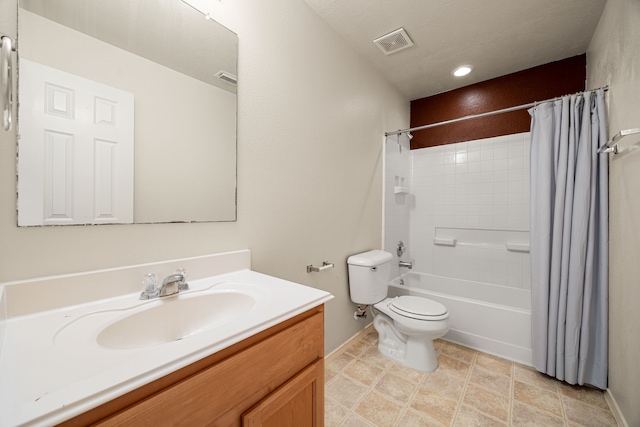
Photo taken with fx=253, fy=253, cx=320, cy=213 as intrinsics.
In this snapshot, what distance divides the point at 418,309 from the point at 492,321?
66cm

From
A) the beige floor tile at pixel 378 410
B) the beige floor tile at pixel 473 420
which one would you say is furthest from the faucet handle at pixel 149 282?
the beige floor tile at pixel 473 420

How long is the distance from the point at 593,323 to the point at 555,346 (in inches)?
10.1

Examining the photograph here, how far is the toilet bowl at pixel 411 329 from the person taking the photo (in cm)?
167

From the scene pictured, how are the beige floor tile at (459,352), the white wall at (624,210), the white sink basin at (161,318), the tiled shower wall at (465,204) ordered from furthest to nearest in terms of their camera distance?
the tiled shower wall at (465,204), the beige floor tile at (459,352), the white wall at (624,210), the white sink basin at (161,318)

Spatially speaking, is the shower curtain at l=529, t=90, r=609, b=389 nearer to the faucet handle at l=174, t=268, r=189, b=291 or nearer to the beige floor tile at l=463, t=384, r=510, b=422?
the beige floor tile at l=463, t=384, r=510, b=422

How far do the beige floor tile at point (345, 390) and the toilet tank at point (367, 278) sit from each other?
1.73 feet

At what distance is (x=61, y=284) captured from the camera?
78cm

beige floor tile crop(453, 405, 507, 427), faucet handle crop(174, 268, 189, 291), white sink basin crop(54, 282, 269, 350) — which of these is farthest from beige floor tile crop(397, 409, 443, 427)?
faucet handle crop(174, 268, 189, 291)

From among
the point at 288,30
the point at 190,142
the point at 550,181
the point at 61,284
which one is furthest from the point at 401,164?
the point at 61,284

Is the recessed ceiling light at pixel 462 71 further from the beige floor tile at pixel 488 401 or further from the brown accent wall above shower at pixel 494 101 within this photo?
the beige floor tile at pixel 488 401

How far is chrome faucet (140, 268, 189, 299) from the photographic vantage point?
0.89 m

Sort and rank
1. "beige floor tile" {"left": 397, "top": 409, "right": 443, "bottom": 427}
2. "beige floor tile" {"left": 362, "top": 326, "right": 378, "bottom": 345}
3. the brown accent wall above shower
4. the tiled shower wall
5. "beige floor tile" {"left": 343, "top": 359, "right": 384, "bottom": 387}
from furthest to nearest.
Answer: the tiled shower wall → the brown accent wall above shower → "beige floor tile" {"left": 362, "top": 326, "right": 378, "bottom": 345} → "beige floor tile" {"left": 343, "top": 359, "right": 384, "bottom": 387} → "beige floor tile" {"left": 397, "top": 409, "right": 443, "bottom": 427}

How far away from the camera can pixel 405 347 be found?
181 cm

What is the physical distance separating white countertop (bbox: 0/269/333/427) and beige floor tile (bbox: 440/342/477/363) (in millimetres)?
1688
